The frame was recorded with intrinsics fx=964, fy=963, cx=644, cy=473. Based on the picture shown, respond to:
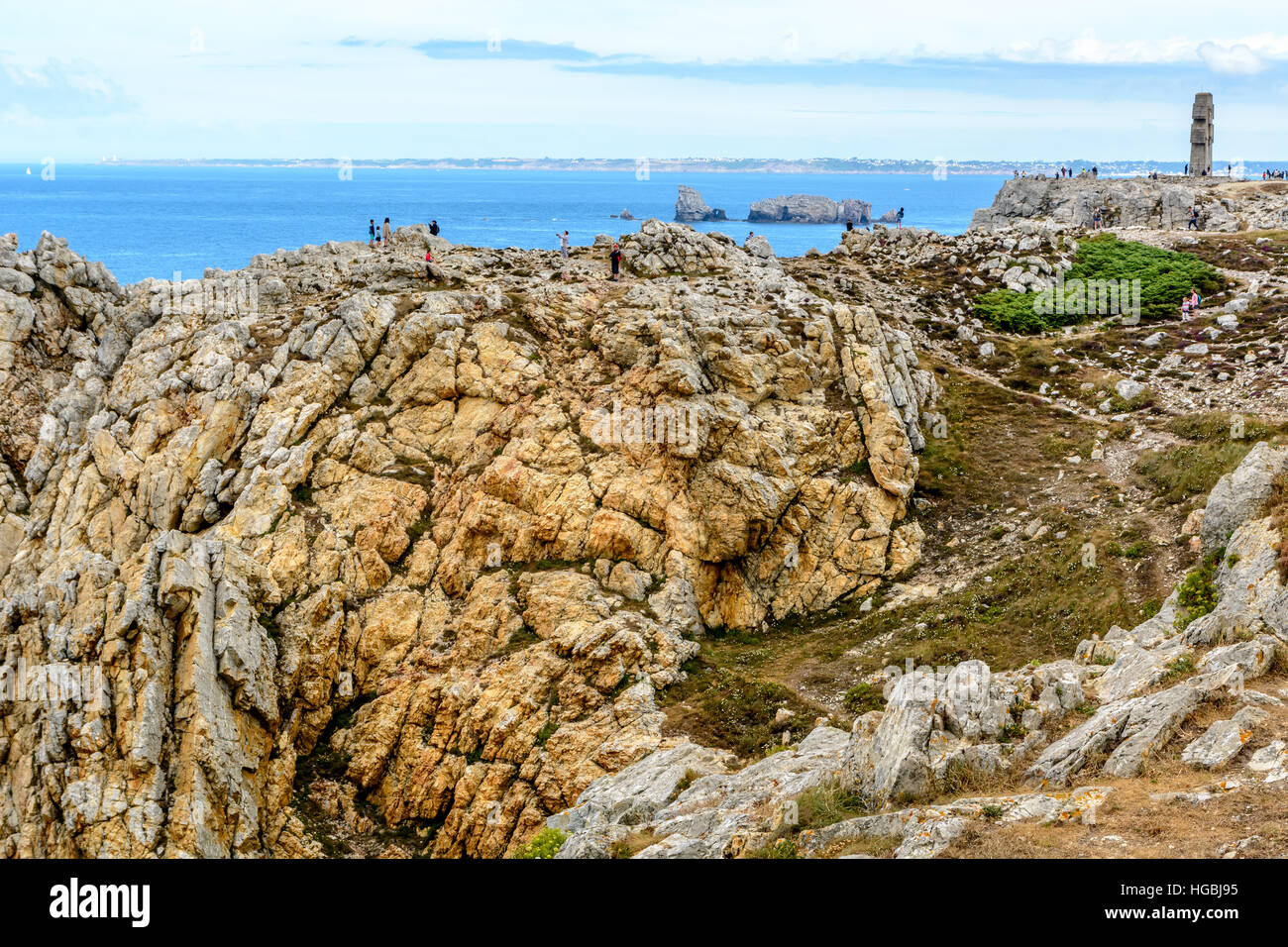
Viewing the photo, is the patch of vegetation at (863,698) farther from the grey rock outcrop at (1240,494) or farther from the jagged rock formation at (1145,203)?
the jagged rock formation at (1145,203)

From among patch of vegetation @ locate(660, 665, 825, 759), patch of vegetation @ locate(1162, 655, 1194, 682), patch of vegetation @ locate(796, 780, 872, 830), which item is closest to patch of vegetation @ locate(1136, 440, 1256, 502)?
patch of vegetation @ locate(1162, 655, 1194, 682)

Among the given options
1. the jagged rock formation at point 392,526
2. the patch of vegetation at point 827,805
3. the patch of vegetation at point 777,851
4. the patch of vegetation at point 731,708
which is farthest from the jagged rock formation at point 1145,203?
the patch of vegetation at point 777,851

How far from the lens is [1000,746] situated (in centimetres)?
1845

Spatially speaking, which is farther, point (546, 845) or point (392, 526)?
point (392, 526)

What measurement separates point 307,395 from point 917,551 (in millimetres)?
24746

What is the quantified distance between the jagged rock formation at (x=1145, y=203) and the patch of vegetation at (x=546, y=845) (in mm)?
67275

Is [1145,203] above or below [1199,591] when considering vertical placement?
above

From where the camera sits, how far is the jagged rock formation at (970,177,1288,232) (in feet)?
251

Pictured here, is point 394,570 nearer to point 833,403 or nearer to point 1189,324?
point 833,403

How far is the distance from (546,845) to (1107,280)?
5315 cm

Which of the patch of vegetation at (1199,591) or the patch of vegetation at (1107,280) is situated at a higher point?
the patch of vegetation at (1107,280)

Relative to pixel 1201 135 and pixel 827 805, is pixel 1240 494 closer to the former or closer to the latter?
pixel 827 805

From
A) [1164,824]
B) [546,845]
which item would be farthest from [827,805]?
[546,845]

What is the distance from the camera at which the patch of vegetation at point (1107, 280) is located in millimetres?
54906
